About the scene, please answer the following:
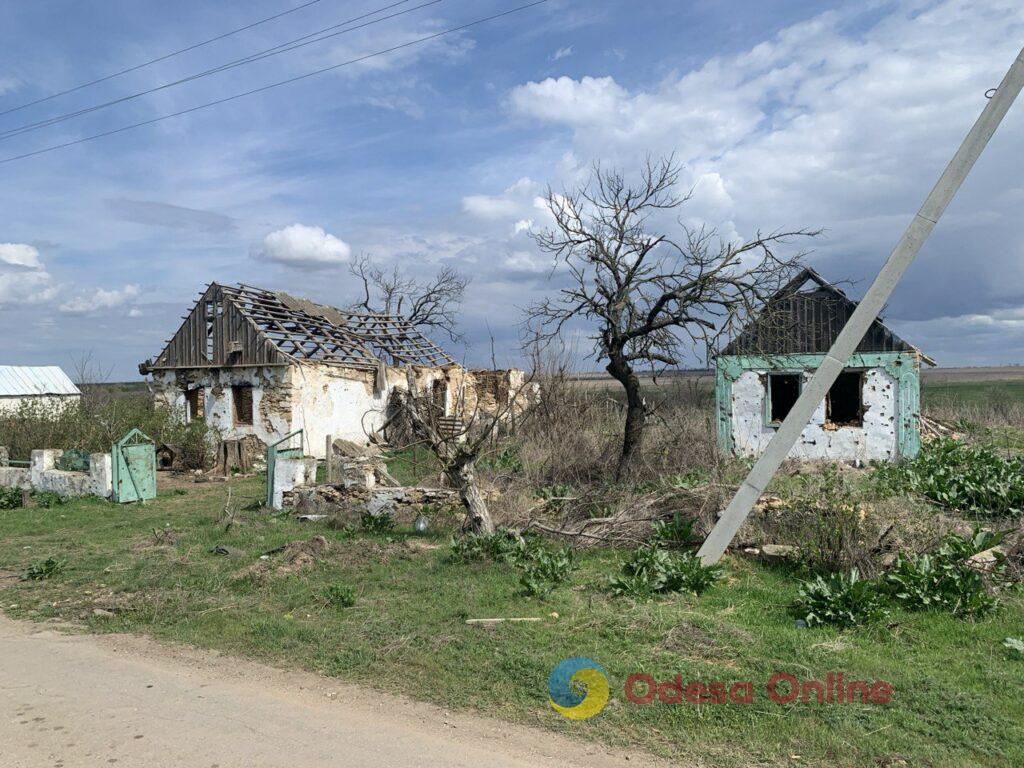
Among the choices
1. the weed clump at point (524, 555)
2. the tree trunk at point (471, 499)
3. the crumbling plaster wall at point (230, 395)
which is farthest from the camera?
the crumbling plaster wall at point (230, 395)

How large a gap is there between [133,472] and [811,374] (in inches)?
617

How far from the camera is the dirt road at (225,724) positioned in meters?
4.34

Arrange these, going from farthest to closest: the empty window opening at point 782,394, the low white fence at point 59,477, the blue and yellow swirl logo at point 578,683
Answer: the empty window opening at point 782,394 → the low white fence at point 59,477 → the blue and yellow swirl logo at point 578,683

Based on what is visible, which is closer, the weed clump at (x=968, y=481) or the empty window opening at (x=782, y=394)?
the weed clump at (x=968, y=481)

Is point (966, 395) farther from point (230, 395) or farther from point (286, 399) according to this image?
point (230, 395)

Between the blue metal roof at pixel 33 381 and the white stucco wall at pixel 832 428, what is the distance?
114 feet

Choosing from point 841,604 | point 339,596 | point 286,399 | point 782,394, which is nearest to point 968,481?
point 841,604

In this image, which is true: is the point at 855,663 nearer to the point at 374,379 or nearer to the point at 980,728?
the point at 980,728

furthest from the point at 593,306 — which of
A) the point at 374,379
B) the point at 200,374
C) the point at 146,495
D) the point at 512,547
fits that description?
the point at 200,374

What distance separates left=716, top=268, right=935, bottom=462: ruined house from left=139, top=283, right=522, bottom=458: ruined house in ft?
22.3

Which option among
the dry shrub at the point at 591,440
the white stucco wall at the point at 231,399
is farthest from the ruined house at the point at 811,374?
the white stucco wall at the point at 231,399

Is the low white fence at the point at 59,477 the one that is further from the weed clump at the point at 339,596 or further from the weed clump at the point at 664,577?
the weed clump at the point at 664,577

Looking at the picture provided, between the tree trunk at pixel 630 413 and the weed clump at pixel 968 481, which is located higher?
the tree trunk at pixel 630 413

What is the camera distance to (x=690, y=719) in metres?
4.75
